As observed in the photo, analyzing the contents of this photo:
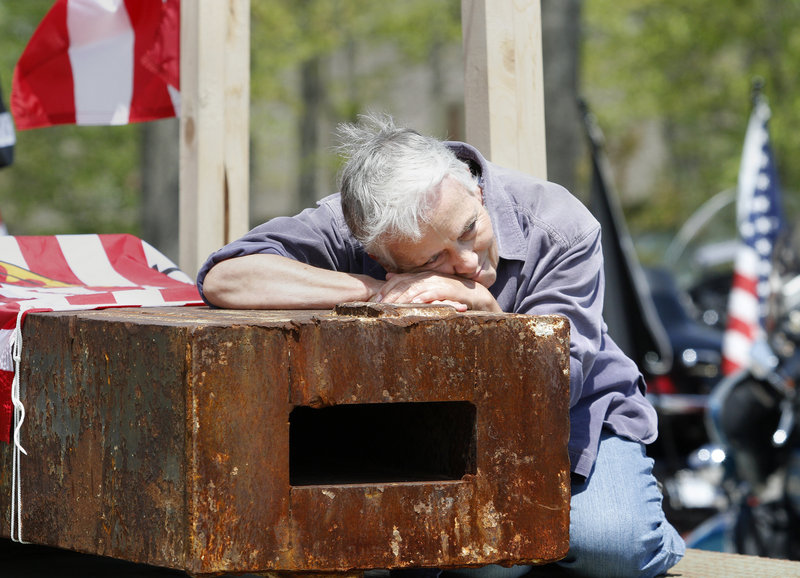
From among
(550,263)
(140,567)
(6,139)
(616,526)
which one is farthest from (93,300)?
(6,139)

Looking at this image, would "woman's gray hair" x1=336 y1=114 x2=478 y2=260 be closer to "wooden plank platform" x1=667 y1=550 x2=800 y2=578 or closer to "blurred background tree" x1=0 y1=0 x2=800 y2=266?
"wooden plank platform" x1=667 y1=550 x2=800 y2=578

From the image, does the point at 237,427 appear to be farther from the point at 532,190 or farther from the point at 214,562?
the point at 532,190

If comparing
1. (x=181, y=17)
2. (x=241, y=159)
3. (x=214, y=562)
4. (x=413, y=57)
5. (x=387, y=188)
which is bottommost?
(x=214, y=562)

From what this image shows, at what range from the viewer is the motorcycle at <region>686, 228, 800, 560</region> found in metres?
5.08

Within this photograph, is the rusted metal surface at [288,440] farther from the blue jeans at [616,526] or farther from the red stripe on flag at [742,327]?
the red stripe on flag at [742,327]

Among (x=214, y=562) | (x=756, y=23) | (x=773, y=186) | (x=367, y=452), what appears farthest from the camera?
(x=756, y=23)

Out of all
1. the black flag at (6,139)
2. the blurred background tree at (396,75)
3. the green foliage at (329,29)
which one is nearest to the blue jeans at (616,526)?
the black flag at (6,139)

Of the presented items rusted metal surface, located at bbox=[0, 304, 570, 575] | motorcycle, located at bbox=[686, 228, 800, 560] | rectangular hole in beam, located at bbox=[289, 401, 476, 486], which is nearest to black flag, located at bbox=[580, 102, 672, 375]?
motorcycle, located at bbox=[686, 228, 800, 560]

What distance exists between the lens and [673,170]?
21688 mm

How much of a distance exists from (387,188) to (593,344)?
0.59 m

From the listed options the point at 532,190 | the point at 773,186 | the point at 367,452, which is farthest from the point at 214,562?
the point at 773,186

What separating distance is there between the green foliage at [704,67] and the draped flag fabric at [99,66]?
11380 mm

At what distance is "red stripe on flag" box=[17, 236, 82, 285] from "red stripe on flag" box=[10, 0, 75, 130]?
2.76ft

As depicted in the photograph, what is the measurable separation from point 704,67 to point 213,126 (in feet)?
43.0
